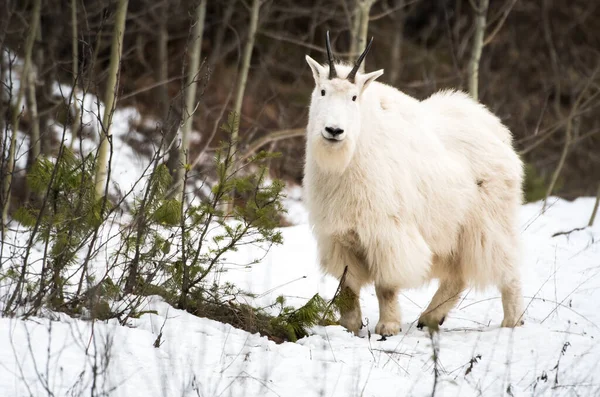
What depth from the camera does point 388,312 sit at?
6297 millimetres

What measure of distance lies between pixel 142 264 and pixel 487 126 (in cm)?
351

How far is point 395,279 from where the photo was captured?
6.16 m

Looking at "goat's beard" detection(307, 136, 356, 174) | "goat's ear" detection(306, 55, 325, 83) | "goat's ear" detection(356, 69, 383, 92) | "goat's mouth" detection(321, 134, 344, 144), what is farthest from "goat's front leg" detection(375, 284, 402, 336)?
"goat's ear" detection(306, 55, 325, 83)

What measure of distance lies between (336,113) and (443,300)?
2.08 metres

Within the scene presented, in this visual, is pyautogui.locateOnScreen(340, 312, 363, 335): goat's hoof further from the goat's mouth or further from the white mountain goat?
the goat's mouth

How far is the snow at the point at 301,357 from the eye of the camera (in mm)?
4168

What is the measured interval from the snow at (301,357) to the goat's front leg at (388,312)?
12cm

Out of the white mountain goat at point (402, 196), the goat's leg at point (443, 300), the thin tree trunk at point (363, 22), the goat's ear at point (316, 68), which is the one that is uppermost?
the thin tree trunk at point (363, 22)

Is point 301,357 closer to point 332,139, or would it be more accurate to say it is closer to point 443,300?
point 332,139

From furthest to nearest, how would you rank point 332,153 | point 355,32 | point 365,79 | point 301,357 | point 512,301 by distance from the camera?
point 355,32, point 512,301, point 365,79, point 332,153, point 301,357

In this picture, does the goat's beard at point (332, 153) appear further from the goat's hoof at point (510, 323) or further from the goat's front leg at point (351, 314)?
the goat's hoof at point (510, 323)

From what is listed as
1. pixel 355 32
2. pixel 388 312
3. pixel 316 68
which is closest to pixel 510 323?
pixel 388 312

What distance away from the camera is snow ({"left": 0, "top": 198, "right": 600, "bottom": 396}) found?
4.17 metres

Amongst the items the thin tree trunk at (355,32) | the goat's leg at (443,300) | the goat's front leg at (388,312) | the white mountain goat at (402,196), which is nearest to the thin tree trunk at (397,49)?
the thin tree trunk at (355,32)
